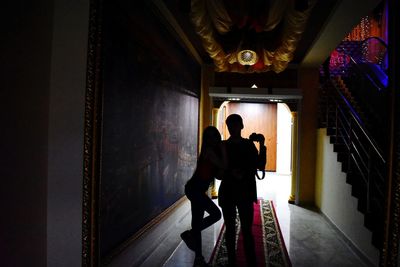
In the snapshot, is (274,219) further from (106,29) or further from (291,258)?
Result: (106,29)

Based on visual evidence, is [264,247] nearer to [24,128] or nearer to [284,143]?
[24,128]

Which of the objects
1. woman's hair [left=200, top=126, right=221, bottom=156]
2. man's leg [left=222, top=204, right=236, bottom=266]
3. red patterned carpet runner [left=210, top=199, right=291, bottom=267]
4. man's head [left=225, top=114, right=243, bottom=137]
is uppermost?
man's head [left=225, top=114, right=243, bottom=137]

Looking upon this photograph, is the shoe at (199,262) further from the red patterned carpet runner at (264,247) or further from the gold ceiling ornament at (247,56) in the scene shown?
the gold ceiling ornament at (247,56)

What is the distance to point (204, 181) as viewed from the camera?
269cm

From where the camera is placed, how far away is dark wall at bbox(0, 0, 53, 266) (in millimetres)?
1478

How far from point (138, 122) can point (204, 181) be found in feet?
2.85

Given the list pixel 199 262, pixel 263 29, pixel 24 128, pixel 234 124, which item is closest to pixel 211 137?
pixel 234 124

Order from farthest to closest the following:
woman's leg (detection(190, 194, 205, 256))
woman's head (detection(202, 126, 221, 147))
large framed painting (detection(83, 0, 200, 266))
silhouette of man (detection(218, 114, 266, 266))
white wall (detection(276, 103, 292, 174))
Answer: white wall (detection(276, 103, 292, 174)), woman's leg (detection(190, 194, 205, 256)), woman's head (detection(202, 126, 221, 147)), silhouette of man (detection(218, 114, 266, 266)), large framed painting (detection(83, 0, 200, 266))

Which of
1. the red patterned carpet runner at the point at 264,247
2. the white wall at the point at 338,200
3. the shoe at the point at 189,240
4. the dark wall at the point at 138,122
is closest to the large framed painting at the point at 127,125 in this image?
the dark wall at the point at 138,122

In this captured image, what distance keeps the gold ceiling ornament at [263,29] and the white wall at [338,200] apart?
1.82 meters

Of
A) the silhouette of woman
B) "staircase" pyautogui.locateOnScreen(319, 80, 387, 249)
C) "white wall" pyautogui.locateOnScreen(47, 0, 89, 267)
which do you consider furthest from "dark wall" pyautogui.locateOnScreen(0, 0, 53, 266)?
"staircase" pyautogui.locateOnScreen(319, 80, 387, 249)

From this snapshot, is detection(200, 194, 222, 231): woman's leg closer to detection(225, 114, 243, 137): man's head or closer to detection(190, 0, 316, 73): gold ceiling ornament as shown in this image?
detection(225, 114, 243, 137): man's head

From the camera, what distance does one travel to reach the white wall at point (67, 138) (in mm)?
1694

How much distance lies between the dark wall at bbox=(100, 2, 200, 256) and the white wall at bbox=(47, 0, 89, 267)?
0.70 ft
